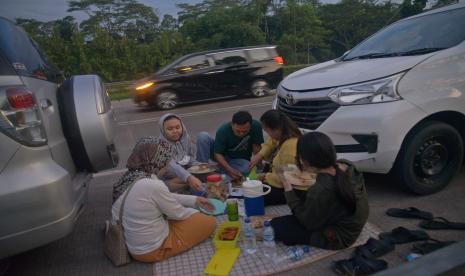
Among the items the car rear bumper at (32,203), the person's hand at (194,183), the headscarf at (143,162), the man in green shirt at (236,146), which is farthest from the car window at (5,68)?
the man in green shirt at (236,146)

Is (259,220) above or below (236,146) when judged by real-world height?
below

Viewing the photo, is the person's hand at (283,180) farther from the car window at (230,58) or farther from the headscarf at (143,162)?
the car window at (230,58)

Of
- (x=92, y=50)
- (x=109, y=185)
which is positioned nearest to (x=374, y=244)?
(x=109, y=185)

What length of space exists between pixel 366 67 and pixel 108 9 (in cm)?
3749

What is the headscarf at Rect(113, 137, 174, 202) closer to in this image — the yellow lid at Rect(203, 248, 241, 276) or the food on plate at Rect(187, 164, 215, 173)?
the yellow lid at Rect(203, 248, 241, 276)

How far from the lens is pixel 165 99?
1118cm

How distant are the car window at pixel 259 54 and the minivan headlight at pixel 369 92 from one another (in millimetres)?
8853

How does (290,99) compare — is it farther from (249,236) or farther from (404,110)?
(249,236)

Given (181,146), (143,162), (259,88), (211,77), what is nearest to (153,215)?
(143,162)

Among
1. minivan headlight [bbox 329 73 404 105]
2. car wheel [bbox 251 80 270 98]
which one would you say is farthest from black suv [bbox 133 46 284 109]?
minivan headlight [bbox 329 73 404 105]

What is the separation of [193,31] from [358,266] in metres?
33.0

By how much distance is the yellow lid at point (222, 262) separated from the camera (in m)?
2.55

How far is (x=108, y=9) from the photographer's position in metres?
36.1

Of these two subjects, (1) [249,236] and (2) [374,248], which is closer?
(2) [374,248]
